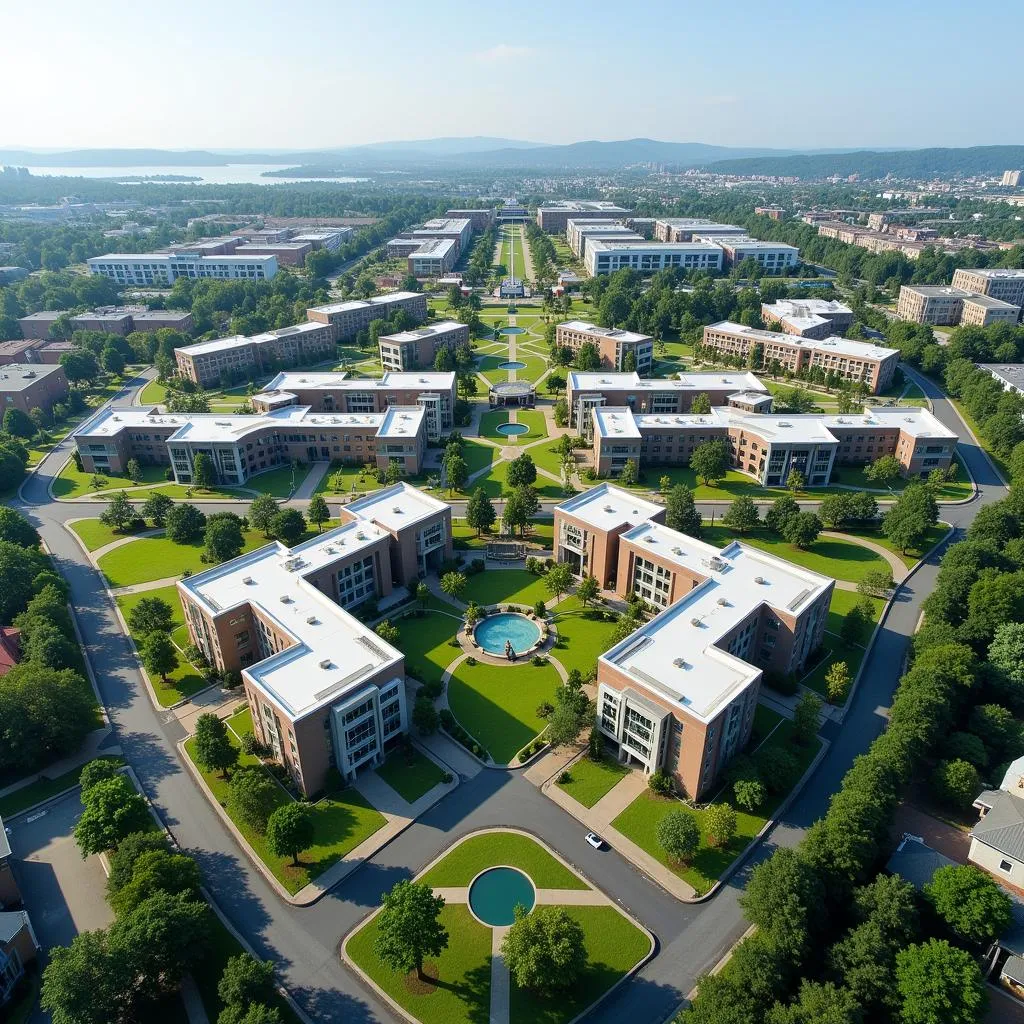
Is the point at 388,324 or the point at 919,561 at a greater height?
the point at 388,324

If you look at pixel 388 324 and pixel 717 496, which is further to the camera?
pixel 388 324

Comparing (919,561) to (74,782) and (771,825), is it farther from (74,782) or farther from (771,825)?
(74,782)

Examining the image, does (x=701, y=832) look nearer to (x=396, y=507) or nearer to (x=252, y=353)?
(x=396, y=507)

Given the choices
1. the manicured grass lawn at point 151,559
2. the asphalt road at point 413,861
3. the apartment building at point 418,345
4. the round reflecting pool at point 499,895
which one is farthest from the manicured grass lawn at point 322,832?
the apartment building at point 418,345

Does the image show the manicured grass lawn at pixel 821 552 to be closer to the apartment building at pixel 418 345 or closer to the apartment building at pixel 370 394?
the apartment building at pixel 370 394

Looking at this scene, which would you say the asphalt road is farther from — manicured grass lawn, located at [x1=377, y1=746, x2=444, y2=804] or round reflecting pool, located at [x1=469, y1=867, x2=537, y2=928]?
round reflecting pool, located at [x1=469, y1=867, x2=537, y2=928]

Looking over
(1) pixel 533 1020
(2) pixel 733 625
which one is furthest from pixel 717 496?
(1) pixel 533 1020

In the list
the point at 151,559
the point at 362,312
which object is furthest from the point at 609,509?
the point at 362,312
